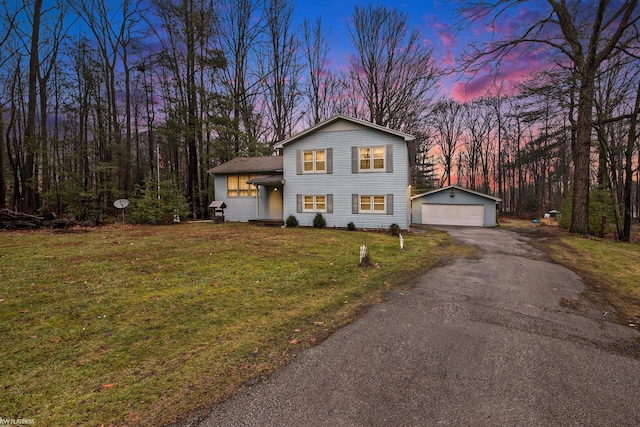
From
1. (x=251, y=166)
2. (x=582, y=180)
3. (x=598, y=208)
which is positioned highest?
(x=251, y=166)

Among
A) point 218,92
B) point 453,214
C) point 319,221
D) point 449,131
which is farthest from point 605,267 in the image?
point 449,131

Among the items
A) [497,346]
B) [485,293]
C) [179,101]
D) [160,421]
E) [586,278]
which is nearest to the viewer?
[160,421]

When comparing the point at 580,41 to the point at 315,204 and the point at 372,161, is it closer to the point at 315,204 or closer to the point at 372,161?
the point at 372,161

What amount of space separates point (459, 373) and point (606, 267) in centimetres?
933

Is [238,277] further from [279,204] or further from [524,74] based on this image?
[524,74]

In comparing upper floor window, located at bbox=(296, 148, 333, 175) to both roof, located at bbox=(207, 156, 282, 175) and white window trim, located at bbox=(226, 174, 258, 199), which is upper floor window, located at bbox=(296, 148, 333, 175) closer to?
roof, located at bbox=(207, 156, 282, 175)

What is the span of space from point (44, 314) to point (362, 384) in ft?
15.6

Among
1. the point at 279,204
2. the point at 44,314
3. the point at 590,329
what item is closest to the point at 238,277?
the point at 44,314

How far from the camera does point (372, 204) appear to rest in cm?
1652

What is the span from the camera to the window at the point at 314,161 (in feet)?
56.4

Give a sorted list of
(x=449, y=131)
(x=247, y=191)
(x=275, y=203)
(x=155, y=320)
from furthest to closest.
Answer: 1. (x=449, y=131)
2. (x=247, y=191)
3. (x=275, y=203)
4. (x=155, y=320)

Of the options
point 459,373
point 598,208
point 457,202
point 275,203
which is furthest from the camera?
point 457,202

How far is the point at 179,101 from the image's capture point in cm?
2128

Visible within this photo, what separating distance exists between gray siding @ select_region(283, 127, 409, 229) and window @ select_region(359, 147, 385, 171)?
281 mm
